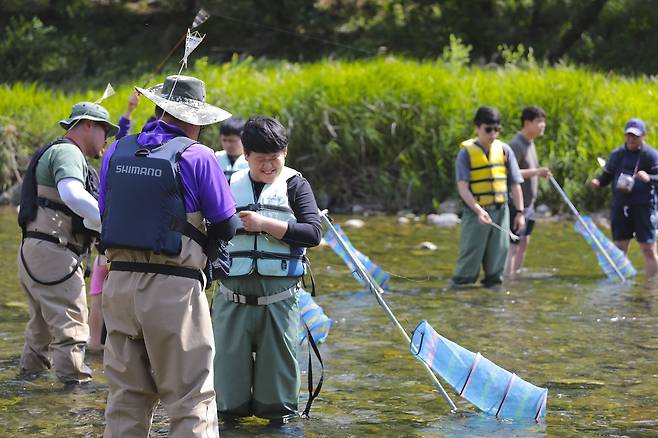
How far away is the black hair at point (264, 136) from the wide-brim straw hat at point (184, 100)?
619 mm

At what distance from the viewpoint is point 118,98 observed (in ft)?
67.7

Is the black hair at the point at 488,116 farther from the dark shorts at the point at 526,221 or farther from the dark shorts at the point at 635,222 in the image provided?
the dark shorts at the point at 635,222

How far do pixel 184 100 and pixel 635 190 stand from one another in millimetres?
7982

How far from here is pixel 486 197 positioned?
1169cm

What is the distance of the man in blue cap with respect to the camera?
1204cm

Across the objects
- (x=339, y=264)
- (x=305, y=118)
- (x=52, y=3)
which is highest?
(x=52, y=3)

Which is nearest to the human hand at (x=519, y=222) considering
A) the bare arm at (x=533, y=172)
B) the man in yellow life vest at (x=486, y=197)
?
the man in yellow life vest at (x=486, y=197)

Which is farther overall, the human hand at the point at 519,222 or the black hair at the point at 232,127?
the human hand at the point at 519,222

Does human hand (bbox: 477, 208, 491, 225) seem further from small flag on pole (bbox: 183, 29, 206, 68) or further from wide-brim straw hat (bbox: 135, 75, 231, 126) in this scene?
wide-brim straw hat (bbox: 135, 75, 231, 126)

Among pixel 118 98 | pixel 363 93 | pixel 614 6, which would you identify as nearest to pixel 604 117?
pixel 363 93

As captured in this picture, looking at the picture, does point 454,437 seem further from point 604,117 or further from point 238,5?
point 238,5

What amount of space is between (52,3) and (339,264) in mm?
22799

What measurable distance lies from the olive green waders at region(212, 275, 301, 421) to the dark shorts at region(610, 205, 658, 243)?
22.6ft

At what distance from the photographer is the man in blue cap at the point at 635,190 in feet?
39.5
